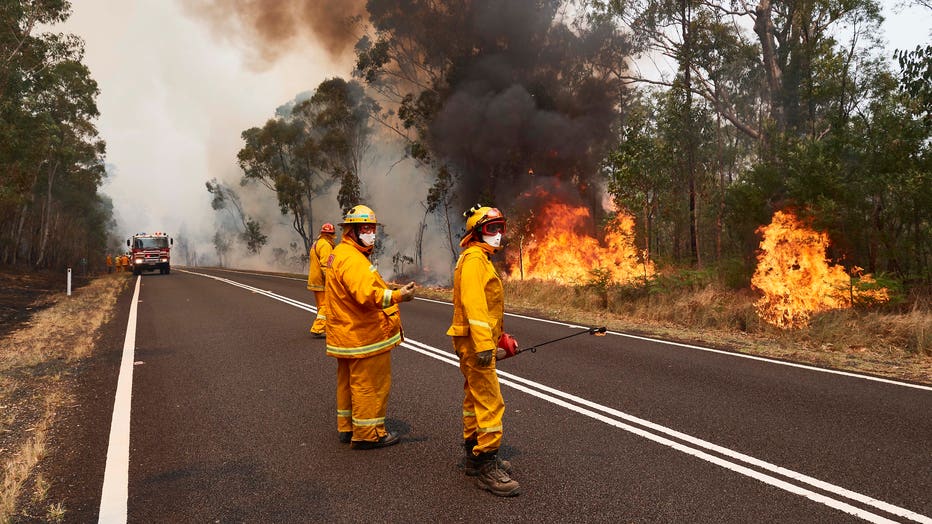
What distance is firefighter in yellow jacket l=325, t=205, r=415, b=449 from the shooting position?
4164 millimetres

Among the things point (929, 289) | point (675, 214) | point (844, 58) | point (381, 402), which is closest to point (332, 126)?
point (675, 214)

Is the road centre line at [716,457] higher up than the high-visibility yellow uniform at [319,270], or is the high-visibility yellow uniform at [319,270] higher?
the high-visibility yellow uniform at [319,270]

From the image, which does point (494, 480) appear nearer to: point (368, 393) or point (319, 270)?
point (368, 393)

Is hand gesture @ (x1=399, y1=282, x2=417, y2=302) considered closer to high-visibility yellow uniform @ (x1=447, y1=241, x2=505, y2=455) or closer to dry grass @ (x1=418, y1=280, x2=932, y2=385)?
high-visibility yellow uniform @ (x1=447, y1=241, x2=505, y2=455)

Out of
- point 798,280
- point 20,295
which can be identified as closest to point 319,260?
point 798,280

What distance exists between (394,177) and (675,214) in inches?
1244

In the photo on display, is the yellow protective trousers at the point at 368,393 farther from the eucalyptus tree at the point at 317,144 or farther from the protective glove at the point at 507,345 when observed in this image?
the eucalyptus tree at the point at 317,144

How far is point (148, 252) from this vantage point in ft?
108

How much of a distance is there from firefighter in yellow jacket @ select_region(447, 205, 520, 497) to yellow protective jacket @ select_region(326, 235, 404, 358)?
1.98 feet

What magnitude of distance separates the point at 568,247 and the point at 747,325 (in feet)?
35.7

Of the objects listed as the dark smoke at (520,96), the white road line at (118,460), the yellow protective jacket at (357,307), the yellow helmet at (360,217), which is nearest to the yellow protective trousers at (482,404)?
the yellow protective jacket at (357,307)

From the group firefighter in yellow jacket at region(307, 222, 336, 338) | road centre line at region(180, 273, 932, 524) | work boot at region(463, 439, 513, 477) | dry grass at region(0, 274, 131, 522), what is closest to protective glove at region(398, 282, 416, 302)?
work boot at region(463, 439, 513, 477)

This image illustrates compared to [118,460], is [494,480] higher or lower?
higher

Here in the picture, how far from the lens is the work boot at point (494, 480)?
353cm
